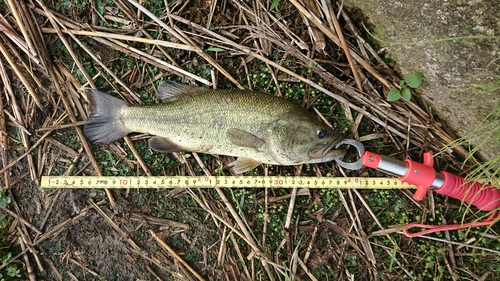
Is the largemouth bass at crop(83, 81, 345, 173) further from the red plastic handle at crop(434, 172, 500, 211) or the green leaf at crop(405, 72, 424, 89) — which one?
the red plastic handle at crop(434, 172, 500, 211)

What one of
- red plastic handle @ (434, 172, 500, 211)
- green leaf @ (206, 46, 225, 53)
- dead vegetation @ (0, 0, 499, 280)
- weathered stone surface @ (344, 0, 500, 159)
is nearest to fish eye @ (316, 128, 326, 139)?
dead vegetation @ (0, 0, 499, 280)

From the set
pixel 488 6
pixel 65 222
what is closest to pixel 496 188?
pixel 488 6

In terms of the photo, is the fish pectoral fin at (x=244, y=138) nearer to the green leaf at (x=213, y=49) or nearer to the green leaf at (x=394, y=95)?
the green leaf at (x=213, y=49)

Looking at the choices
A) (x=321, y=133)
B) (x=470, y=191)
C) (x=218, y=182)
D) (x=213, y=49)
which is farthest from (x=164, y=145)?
(x=470, y=191)

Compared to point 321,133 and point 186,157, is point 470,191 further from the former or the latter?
point 186,157

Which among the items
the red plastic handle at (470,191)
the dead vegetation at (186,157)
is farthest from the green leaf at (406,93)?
the red plastic handle at (470,191)
